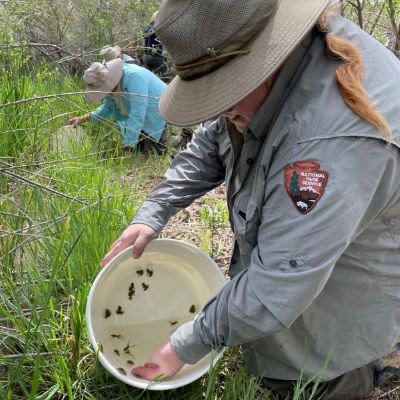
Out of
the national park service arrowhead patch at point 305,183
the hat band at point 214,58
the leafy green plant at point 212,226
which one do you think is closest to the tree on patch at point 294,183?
the national park service arrowhead patch at point 305,183

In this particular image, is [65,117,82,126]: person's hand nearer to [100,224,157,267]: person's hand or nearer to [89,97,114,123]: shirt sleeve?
[89,97,114,123]: shirt sleeve

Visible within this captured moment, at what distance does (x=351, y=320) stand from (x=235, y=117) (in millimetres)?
709

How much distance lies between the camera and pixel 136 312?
2041mm

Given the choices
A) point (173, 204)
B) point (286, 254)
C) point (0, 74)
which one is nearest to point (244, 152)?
point (286, 254)

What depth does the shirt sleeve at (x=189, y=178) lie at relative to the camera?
1914mm

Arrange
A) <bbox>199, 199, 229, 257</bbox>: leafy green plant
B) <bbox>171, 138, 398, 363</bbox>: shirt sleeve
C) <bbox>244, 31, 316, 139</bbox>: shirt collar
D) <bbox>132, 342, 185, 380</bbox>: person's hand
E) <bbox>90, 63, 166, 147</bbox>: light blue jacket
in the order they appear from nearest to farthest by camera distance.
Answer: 1. <bbox>171, 138, 398, 363</bbox>: shirt sleeve
2. <bbox>244, 31, 316, 139</bbox>: shirt collar
3. <bbox>132, 342, 185, 380</bbox>: person's hand
4. <bbox>199, 199, 229, 257</bbox>: leafy green plant
5. <bbox>90, 63, 166, 147</bbox>: light blue jacket

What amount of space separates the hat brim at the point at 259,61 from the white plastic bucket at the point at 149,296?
0.70 meters

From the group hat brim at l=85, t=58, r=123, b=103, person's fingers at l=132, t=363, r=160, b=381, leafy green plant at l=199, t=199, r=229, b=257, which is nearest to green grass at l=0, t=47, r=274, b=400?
person's fingers at l=132, t=363, r=160, b=381

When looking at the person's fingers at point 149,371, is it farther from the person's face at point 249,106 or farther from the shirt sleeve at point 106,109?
the shirt sleeve at point 106,109

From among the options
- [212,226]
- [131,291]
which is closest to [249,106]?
[131,291]

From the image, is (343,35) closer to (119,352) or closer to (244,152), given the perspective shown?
(244,152)

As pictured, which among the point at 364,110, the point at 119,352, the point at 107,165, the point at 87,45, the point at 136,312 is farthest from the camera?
the point at 87,45

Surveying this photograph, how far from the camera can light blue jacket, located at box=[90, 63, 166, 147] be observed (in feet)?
14.5

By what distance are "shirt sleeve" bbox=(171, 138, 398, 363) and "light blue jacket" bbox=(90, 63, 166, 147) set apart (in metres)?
2.98
